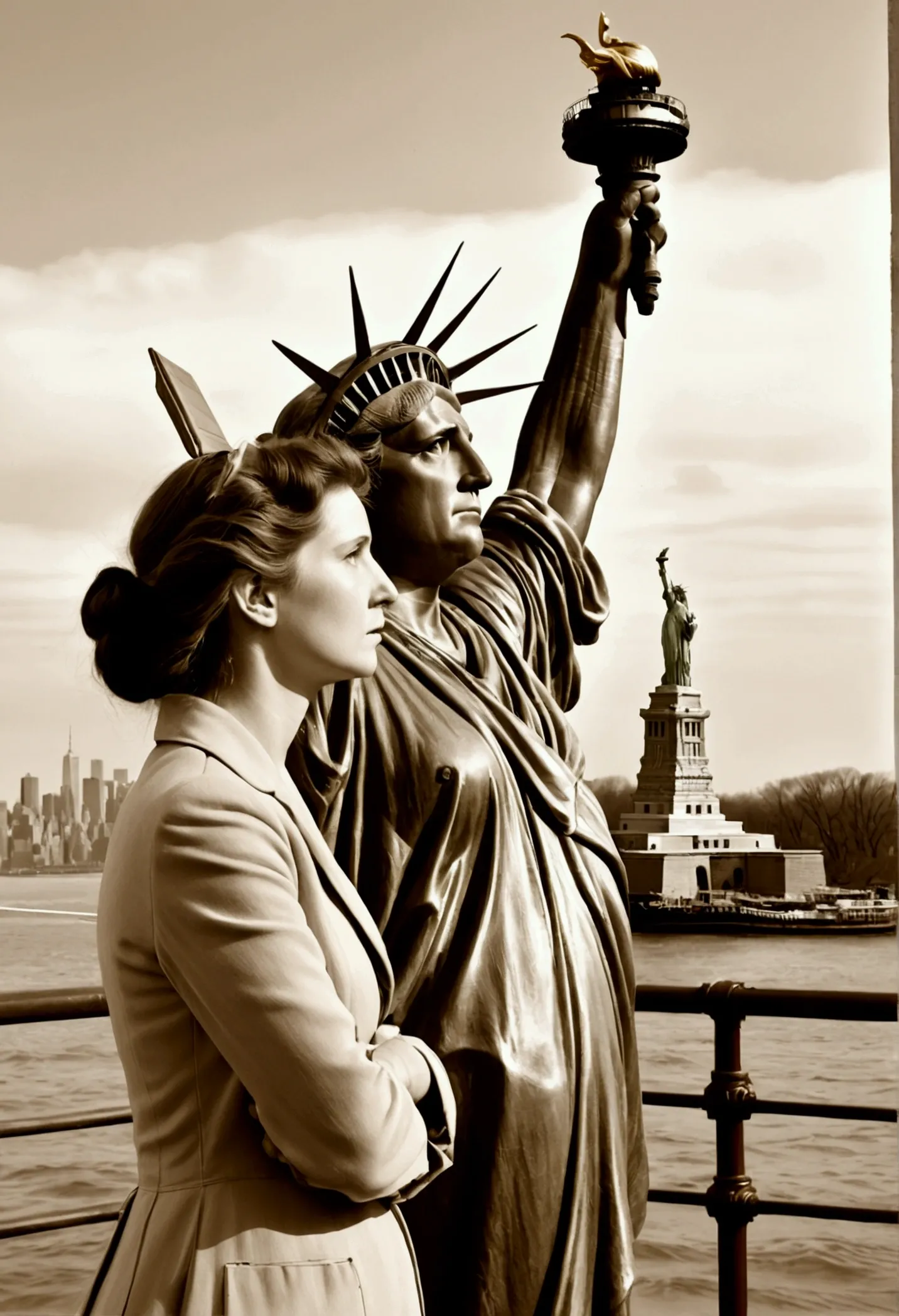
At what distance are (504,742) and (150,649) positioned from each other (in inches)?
27.1

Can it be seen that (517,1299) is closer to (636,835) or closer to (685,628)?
(685,628)

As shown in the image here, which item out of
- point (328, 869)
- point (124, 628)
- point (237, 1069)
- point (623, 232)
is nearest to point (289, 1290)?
point (237, 1069)

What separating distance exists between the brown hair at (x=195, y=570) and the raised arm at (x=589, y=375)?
101cm

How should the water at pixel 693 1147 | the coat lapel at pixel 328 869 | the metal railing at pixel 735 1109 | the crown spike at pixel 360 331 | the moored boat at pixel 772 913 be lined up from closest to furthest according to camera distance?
the coat lapel at pixel 328 869, the crown spike at pixel 360 331, the metal railing at pixel 735 1109, the water at pixel 693 1147, the moored boat at pixel 772 913

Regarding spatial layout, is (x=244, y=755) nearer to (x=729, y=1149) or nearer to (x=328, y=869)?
(x=328, y=869)

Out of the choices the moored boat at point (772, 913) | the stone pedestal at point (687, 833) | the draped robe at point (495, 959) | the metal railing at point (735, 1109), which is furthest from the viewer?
the moored boat at point (772, 913)

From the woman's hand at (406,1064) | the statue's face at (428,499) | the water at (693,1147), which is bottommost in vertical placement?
the water at (693,1147)

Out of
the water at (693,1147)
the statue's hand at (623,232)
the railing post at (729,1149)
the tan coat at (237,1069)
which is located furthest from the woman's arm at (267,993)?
the water at (693,1147)

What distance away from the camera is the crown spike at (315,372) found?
1871 mm

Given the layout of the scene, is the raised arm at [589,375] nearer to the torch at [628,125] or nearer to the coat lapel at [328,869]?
the torch at [628,125]

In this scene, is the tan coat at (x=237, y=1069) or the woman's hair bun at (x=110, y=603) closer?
the tan coat at (x=237, y=1069)

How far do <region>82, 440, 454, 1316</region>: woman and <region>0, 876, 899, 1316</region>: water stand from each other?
4.19 metres

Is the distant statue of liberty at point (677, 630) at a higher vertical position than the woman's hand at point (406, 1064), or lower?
higher

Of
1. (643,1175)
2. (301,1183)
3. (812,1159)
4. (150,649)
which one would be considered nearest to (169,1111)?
(301,1183)
